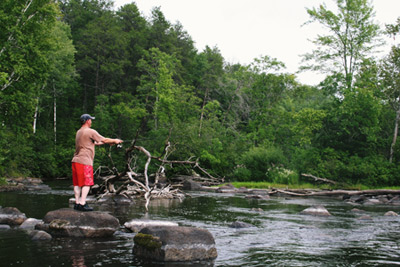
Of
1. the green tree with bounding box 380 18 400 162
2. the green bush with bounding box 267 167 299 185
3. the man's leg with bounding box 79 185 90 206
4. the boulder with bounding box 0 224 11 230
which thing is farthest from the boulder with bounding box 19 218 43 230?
the green tree with bounding box 380 18 400 162

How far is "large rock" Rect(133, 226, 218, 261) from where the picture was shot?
688 cm

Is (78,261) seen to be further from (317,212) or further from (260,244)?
(317,212)

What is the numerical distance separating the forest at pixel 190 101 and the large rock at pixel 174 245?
7665 millimetres

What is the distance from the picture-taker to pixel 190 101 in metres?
44.6

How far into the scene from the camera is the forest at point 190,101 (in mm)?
21625

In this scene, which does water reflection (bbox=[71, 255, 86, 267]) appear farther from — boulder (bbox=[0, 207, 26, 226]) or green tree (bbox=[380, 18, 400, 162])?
green tree (bbox=[380, 18, 400, 162])

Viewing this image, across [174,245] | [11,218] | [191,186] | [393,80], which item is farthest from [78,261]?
[393,80]

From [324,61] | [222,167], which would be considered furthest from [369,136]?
[222,167]

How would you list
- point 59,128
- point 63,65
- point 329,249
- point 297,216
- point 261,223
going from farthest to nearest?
point 59,128 < point 63,65 < point 297,216 < point 261,223 < point 329,249

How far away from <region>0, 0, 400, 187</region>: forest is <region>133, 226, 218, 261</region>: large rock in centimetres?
767

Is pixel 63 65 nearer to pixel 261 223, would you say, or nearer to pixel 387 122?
pixel 387 122

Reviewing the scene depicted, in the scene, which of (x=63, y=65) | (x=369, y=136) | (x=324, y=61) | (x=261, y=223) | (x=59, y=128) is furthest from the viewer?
(x=59, y=128)

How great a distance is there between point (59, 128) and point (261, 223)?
130 feet

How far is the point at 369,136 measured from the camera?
29109mm
